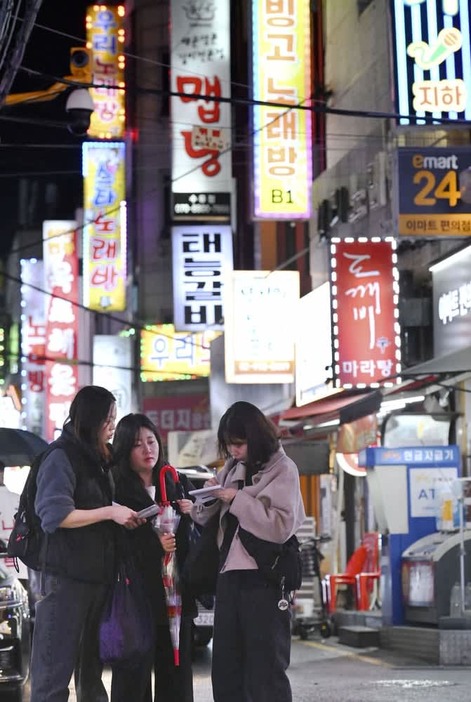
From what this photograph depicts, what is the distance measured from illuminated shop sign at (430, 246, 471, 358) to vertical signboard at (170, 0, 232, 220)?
7.12 meters

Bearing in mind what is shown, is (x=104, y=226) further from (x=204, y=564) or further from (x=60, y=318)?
(x=204, y=564)

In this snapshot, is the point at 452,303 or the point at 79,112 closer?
the point at 452,303

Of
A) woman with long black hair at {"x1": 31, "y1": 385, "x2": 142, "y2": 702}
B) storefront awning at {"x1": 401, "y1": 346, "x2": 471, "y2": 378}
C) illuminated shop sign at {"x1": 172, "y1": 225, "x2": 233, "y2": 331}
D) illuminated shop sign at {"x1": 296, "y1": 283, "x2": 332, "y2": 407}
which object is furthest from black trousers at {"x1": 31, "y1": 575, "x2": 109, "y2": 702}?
illuminated shop sign at {"x1": 172, "y1": 225, "x2": 233, "y2": 331}

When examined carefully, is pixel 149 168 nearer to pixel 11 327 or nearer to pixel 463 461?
pixel 463 461

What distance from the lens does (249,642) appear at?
7387 millimetres

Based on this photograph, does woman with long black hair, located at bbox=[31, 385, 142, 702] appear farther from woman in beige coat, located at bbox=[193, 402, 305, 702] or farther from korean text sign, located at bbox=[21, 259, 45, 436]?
korean text sign, located at bbox=[21, 259, 45, 436]

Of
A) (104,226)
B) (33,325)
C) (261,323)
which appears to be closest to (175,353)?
(104,226)

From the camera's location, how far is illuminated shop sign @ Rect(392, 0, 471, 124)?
53.5 ft

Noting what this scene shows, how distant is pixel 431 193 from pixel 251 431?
32.4 ft

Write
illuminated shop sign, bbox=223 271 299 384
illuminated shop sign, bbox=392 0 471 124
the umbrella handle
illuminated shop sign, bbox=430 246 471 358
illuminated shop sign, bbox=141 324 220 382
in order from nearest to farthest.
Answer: the umbrella handle < illuminated shop sign, bbox=392 0 471 124 < illuminated shop sign, bbox=430 246 471 358 < illuminated shop sign, bbox=223 271 299 384 < illuminated shop sign, bbox=141 324 220 382

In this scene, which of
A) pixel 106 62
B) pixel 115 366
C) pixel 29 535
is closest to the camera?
pixel 29 535

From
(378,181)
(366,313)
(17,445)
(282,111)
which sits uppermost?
(282,111)

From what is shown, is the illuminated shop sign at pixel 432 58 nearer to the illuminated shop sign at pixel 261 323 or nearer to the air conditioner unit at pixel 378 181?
the air conditioner unit at pixel 378 181

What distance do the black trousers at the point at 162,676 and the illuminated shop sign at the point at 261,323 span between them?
1683 cm
